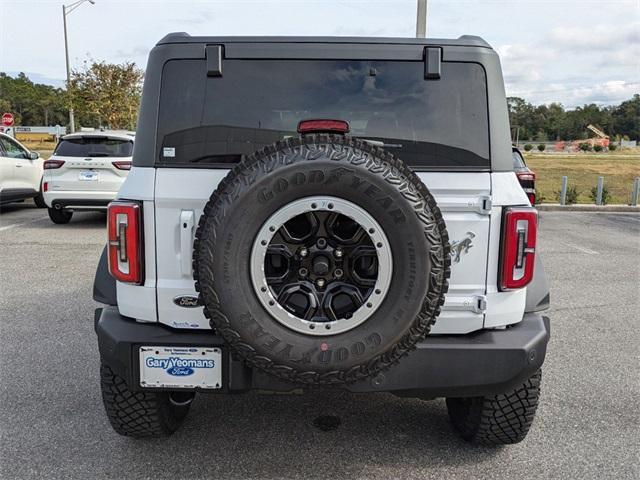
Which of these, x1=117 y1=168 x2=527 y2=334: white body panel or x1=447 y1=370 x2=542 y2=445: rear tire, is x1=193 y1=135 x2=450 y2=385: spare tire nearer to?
x1=117 y1=168 x2=527 y2=334: white body panel

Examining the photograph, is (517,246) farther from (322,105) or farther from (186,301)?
(186,301)

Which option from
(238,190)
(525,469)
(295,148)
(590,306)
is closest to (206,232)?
(238,190)

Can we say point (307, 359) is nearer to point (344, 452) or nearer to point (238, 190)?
point (238, 190)

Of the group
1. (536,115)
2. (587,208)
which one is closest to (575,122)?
(536,115)

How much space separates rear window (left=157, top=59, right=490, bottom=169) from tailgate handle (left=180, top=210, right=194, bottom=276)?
0.90 feet

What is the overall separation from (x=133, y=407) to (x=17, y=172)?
9.87 metres

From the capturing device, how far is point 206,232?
227 centimetres

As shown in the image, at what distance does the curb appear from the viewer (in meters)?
14.3

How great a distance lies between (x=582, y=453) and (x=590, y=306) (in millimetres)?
3230

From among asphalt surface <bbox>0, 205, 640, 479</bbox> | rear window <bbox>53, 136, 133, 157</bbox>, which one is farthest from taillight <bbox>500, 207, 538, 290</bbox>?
rear window <bbox>53, 136, 133, 157</bbox>

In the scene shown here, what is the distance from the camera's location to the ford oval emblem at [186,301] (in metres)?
2.60

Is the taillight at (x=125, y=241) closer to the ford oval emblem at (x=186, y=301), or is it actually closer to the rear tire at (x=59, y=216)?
the ford oval emblem at (x=186, y=301)

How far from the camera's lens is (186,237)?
253 centimetres

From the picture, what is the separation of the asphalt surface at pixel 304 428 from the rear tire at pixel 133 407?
0.41 feet
